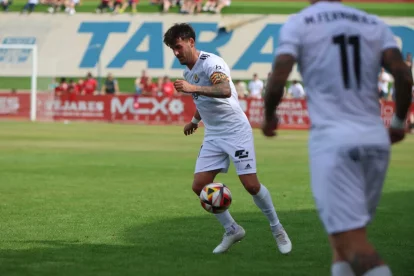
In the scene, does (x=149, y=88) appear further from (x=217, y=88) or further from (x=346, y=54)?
(x=346, y=54)

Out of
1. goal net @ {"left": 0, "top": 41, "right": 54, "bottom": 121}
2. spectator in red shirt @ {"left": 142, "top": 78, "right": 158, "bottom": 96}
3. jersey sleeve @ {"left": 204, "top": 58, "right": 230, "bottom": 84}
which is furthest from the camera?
spectator in red shirt @ {"left": 142, "top": 78, "right": 158, "bottom": 96}

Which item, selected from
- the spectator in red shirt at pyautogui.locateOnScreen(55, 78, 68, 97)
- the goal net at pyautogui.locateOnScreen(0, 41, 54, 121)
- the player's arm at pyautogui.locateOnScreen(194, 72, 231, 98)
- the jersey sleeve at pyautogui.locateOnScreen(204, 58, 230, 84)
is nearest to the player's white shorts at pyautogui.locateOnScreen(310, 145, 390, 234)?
the player's arm at pyautogui.locateOnScreen(194, 72, 231, 98)

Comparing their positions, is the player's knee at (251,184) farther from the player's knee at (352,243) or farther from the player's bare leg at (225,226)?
the player's knee at (352,243)

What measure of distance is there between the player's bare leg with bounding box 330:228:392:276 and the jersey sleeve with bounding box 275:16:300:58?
115 cm

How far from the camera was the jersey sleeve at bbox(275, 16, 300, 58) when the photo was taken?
5.82m

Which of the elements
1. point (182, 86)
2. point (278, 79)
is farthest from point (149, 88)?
point (278, 79)

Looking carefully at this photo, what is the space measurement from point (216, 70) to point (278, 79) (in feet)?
12.9

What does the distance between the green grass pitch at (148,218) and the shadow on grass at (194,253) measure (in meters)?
0.01

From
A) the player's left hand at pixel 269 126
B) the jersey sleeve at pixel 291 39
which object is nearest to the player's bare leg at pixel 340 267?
the player's left hand at pixel 269 126

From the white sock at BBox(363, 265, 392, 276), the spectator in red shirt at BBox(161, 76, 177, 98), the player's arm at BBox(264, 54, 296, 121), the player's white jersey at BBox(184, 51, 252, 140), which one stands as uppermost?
the player's arm at BBox(264, 54, 296, 121)

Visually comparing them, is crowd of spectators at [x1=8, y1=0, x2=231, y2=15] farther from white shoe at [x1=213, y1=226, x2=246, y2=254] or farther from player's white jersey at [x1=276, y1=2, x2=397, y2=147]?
player's white jersey at [x1=276, y1=2, x2=397, y2=147]

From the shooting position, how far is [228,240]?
1012 centimetres

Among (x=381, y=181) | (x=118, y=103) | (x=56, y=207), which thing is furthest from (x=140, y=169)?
(x=118, y=103)

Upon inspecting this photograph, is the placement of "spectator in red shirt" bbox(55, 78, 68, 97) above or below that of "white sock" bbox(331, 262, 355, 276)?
below
